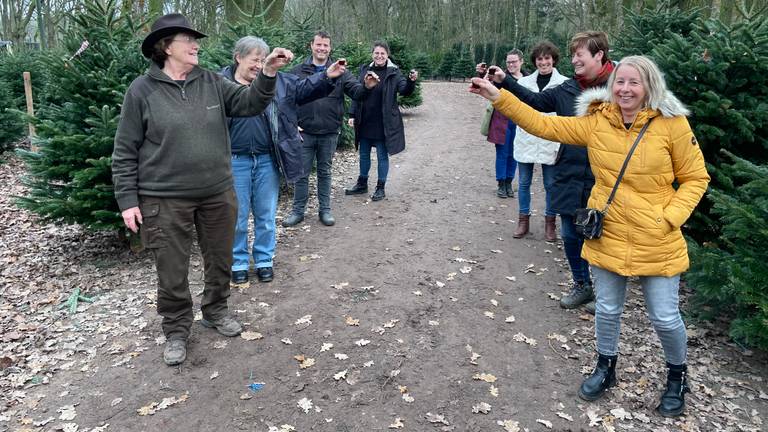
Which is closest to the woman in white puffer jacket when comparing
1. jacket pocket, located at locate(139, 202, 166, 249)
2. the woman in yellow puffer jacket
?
the woman in yellow puffer jacket

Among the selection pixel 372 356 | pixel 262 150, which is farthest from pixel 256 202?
pixel 372 356

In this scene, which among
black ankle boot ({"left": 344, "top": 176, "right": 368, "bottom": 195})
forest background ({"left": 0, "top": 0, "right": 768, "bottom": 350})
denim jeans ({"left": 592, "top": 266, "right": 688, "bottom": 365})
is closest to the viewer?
denim jeans ({"left": 592, "top": 266, "right": 688, "bottom": 365})

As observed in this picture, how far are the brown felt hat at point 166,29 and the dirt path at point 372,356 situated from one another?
223 cm

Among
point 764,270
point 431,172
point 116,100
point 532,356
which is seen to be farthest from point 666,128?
point 431,172

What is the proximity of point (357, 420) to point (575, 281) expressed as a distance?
263 centimetres

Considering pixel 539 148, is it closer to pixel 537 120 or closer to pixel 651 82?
pixel 537 120

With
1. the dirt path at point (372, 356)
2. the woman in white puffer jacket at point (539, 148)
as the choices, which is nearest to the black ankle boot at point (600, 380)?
the dirt path at point (372, 356)

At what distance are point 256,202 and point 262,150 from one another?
512mm

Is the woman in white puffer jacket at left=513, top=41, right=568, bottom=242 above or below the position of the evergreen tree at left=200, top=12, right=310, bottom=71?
below

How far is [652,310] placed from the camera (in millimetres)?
3461

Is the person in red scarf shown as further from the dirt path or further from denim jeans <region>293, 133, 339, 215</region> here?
denim jeans <region>293, 133, 339, 215</region>

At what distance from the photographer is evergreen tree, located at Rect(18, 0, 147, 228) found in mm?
5531

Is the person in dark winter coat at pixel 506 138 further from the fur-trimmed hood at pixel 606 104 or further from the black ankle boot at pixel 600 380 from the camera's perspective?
the black ankle boot at pixel 600 380

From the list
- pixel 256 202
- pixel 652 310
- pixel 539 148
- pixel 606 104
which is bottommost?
pixel 652 310
